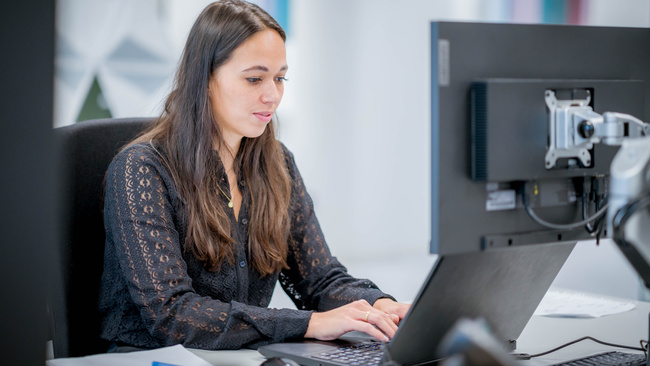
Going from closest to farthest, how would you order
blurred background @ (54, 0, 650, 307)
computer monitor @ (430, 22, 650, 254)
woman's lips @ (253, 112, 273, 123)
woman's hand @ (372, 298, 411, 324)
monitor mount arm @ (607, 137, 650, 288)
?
1. monitor mount arm @ (607, 137, 650, 288)
2. computer monitor @ (430, 22, 650, 254)
3. woman's hand @ (372, 298, 411, 324)
4. woman's lips @ (253, 112, 273, 123)
5. blurred background @ (54, 0, 650, 307)

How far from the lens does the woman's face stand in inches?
63.6

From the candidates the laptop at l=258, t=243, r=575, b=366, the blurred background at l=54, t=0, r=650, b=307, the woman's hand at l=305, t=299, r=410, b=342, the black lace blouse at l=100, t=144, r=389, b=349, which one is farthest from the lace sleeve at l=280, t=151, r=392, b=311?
the blurred background at l=54, t=0, r=650, b=307

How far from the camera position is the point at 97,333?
1600mm

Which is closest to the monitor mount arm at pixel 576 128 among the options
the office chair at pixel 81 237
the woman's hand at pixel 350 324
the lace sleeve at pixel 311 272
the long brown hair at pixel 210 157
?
the woman's hand at pixel 350 324

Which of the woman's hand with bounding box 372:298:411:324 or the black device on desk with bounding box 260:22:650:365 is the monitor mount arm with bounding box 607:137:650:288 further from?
the woman's hand with bounding box 372:298:411:324

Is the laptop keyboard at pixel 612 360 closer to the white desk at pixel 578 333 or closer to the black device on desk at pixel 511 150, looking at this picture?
the white desk at pixel 578 333

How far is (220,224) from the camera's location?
1.59 metres

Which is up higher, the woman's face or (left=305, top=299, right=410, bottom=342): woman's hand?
the woman's face

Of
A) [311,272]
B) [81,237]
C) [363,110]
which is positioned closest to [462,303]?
[311,272]

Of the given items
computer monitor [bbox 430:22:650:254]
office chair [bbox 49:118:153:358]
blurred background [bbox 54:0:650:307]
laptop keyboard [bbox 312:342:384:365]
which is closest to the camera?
computer monitor [bbox 430:22:650:254]

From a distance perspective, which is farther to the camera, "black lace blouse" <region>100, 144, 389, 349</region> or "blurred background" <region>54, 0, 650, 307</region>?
"blurred background" <region>54, 0, 650, 307</region>

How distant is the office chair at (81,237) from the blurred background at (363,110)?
221cm

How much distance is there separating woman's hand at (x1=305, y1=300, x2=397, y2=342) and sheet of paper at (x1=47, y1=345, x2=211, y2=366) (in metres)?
0.24

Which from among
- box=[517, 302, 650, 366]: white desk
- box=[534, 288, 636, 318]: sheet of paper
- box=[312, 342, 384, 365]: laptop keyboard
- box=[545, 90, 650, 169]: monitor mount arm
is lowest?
box=[534, 288, 636, 318]: sheet of paper
